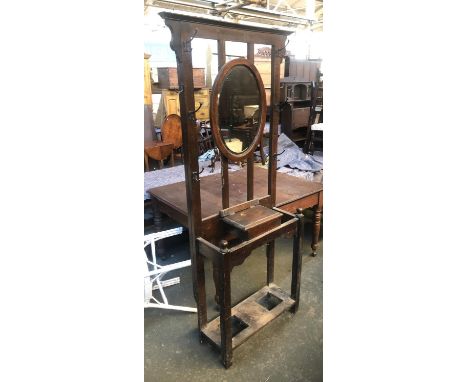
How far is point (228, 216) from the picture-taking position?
1.68 metres

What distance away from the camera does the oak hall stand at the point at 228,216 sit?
132 centimetres

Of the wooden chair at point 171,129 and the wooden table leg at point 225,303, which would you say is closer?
the wooden table leg at point 225,303

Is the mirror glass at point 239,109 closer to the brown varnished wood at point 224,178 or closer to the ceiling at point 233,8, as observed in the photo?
the brown varnished wood at point 224,178

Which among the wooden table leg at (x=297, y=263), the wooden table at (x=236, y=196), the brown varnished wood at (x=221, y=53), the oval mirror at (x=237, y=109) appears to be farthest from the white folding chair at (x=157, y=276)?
the brown varnished wood at (x=221, y=53)

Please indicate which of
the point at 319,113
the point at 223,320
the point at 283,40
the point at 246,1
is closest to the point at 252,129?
the point at 283,40

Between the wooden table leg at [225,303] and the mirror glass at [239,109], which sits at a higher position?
the mirror glass at [239,109]

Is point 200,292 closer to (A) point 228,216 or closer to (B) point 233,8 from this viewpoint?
(A) point 228,216

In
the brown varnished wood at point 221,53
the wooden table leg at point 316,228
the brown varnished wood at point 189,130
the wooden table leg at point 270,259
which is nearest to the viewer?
the brown varnished wood at point 189,130
